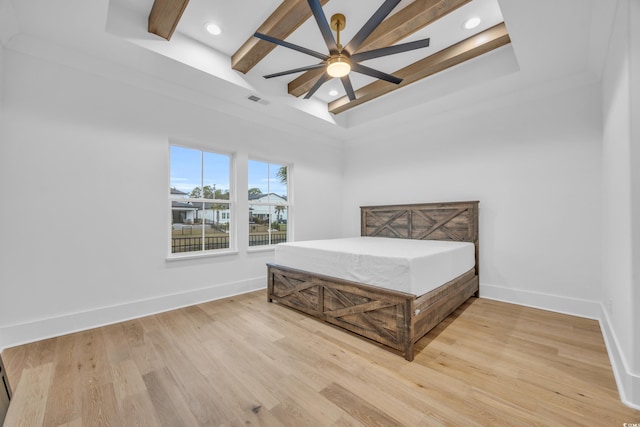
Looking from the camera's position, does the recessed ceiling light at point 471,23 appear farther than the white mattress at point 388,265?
Yes

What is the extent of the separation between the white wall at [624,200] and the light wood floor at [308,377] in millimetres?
210

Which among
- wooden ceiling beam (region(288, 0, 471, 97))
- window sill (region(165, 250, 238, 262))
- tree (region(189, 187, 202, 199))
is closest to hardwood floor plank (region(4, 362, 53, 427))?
window sill (region(165, 250, 238, 262))

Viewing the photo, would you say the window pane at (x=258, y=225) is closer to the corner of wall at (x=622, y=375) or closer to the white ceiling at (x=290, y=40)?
the white ceiling at (x=290, y=40)

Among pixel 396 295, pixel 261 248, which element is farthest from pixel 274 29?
pixel 261 248

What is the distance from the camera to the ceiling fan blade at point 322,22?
1892mm

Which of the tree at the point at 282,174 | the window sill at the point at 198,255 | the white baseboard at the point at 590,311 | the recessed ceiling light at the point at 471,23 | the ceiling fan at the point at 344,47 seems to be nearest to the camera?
the white baseboard at the point at 590,311

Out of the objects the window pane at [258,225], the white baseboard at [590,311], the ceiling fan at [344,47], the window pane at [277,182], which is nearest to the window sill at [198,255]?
the window pane at [258,225]

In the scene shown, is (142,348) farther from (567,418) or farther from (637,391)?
(637,391)

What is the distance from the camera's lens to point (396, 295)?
7.38 feet

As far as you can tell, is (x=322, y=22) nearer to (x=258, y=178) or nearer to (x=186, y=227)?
(x=258, y=178)

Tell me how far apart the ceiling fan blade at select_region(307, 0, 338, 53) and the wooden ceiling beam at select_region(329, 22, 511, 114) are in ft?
5.47

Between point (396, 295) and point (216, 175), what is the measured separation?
10.2 ft

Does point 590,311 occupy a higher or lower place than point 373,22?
lower

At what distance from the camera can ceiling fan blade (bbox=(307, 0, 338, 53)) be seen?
1.89 m
